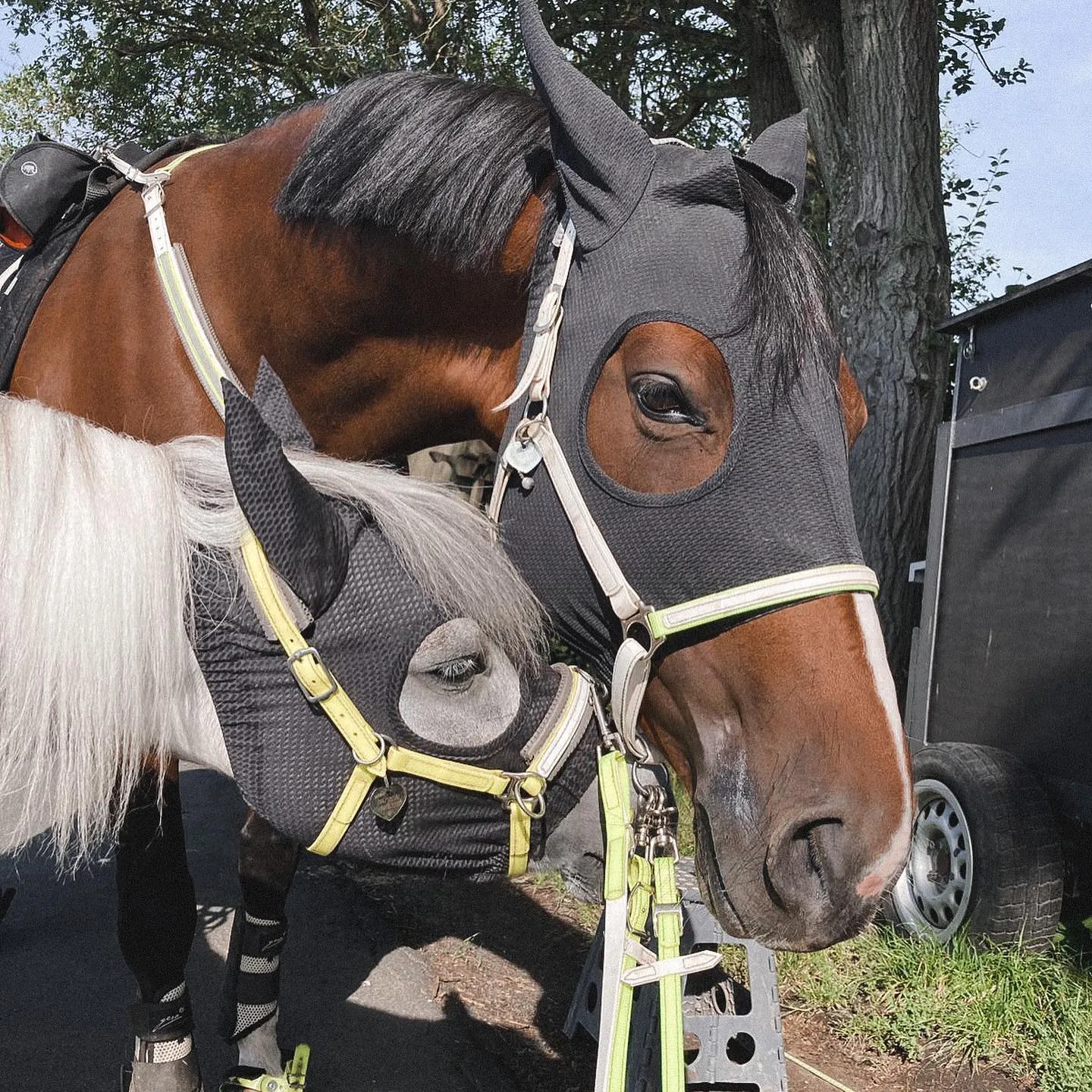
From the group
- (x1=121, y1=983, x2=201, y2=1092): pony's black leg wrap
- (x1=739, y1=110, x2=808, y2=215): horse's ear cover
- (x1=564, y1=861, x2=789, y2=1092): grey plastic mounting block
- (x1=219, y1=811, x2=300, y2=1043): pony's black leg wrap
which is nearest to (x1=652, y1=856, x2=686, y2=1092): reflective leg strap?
(x1=564, y1=861, x2=789, y2=1092): grey plastic mounting block

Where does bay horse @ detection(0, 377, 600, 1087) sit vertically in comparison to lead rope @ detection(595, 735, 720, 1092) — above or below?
above

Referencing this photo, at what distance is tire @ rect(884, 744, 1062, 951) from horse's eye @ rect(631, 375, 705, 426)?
6.43ft

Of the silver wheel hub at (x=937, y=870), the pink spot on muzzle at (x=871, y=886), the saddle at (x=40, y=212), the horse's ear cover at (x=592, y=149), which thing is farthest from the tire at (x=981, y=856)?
the saddle at (x=40, y=212)

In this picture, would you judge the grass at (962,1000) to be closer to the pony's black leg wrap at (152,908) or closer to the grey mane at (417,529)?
the pony's black leg wrap at (152,908)

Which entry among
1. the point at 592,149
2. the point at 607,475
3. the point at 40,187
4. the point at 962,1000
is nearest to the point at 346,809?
the point at 607,475

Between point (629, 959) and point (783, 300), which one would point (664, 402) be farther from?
point (629, 959)

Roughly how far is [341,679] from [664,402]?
726 millimetres

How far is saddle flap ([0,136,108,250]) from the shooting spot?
2.52m

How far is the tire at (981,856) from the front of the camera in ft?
10.5

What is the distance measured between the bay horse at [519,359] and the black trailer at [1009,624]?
5.83 ft

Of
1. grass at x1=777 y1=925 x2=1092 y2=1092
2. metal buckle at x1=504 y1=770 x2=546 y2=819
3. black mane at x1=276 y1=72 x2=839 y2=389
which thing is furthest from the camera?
grass at x1=777 y1=925 x2=1092 y2=1092

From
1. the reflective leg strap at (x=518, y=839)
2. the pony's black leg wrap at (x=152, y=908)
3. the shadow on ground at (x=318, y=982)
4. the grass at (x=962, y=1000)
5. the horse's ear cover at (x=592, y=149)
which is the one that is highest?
the horse's ear cover at (x=592, y=149)

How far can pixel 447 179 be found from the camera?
202 centimetres

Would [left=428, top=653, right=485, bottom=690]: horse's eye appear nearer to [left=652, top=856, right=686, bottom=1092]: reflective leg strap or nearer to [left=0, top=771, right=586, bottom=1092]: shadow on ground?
[left=652, top=856, right=686, bottom=1092]: reflective leg strap
